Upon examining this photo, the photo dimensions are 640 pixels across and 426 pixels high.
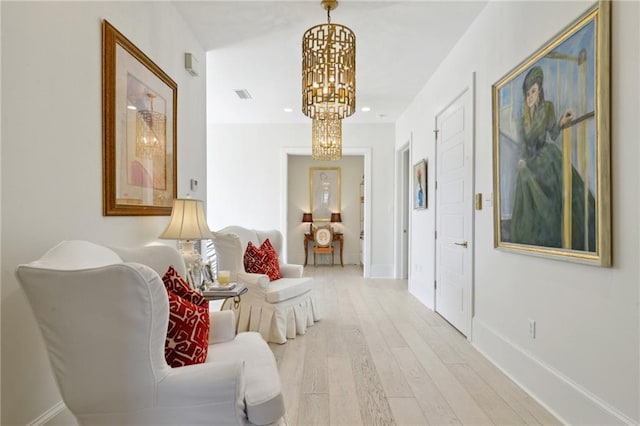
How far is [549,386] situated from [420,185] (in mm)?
3107

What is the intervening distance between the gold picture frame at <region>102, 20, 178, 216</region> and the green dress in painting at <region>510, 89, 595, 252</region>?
255 cm

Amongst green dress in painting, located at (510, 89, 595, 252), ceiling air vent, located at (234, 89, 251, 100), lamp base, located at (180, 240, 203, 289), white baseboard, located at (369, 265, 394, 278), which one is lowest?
white baseboard, located at (369, 265, 394, 278)

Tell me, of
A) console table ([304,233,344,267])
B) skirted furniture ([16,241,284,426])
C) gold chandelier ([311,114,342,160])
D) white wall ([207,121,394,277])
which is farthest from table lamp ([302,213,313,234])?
skirted furniture ([16,241,284,426])

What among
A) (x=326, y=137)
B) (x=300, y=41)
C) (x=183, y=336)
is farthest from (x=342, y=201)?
(x=183, y=336)

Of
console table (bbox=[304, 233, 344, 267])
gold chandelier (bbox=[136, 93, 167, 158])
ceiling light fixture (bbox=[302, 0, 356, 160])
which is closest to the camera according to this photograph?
gold chandelier (bbox=[136, 93, 167, 158])

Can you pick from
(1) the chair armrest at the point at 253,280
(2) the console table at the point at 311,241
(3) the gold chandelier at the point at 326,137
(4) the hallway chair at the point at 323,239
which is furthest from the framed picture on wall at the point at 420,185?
(2) the console table at the point at 311,241

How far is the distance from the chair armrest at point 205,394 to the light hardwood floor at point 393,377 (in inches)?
32.9

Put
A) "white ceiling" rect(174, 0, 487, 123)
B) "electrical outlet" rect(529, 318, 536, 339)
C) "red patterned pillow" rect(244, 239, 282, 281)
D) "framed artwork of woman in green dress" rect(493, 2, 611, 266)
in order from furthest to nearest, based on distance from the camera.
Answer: "red patterned pillow" rect(244, 239, 282, 281) < "white ceiling" rect(174, 0, 487, 123) < "electrical outlet" rect(529, 318, 536, 339) < "framed artwork of woman in green dress" rect(493, 2, 611, 266)

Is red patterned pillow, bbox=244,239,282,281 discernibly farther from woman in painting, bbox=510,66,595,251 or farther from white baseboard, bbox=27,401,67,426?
woman in painting, bbox=510,66,595,251

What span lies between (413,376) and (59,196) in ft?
7.92

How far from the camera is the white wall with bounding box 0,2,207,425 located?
1418mm

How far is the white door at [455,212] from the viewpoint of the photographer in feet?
10.8

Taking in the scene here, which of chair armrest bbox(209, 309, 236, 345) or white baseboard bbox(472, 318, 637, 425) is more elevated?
chair armrest bbox(209, 309, 236, 345)

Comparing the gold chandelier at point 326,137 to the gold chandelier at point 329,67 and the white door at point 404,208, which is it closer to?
the white door at point 404,208
